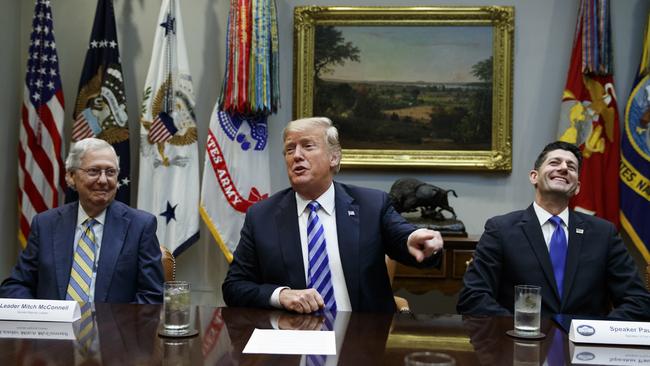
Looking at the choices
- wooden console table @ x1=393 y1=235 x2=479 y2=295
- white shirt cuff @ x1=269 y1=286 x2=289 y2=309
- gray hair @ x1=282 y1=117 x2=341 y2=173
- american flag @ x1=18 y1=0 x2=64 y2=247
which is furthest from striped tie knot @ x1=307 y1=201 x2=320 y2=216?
american flag @ x1=18 y1=0 x2=64 y2=247

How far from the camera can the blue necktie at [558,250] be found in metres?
2.64

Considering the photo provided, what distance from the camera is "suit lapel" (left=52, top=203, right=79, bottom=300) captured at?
255 cm

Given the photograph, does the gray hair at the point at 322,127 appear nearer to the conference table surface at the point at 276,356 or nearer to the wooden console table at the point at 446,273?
the conference table surface at the point at 276,356

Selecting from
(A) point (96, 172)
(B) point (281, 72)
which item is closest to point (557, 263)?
(A) point (96, 172)

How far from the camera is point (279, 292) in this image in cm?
223

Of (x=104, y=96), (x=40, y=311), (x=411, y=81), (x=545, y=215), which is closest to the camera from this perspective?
(x=40, y=311)

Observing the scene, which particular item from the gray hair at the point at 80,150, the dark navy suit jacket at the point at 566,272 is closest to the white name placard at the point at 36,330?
the gray hair at the point at 80,150

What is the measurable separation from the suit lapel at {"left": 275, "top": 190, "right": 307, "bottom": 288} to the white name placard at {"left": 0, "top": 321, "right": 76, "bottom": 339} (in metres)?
0.82

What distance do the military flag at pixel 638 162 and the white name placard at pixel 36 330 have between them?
3.65 meters

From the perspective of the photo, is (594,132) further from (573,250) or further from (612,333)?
(612,333)

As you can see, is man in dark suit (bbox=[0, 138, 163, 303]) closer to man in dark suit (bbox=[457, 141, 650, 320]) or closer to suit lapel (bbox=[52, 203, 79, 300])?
suit lapel (bbox=[52, 203, 79, 300])

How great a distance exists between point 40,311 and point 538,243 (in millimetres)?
1863

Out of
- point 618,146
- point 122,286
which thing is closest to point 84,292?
point 122,286

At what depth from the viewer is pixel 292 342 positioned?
1.70 metres
